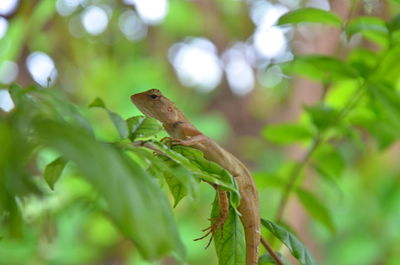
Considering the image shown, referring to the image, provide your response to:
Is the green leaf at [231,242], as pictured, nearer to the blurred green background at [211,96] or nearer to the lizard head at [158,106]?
the lizard head at [158,106]

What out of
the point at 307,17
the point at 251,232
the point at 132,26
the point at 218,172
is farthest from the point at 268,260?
the point at 132,26

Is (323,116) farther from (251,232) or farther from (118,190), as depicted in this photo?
(118,190)

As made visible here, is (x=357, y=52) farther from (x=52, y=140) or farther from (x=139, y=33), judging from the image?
(x=139, y=33)

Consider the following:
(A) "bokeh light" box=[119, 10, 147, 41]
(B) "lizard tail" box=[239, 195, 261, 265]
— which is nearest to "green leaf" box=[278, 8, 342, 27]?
(B) "lizard tail" box=[239, 195, 261, 265]

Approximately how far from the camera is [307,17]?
43.5 inches

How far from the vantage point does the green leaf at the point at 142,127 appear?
2.70 feet

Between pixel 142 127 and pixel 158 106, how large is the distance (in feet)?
1.43

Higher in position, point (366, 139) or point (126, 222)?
point (126, 222)

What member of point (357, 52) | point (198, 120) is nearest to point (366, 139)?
point (198, 120)

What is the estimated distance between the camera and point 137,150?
0.67 metres

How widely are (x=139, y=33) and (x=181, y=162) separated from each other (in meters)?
3.18

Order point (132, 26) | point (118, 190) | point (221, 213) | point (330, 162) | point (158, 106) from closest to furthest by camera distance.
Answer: point (118, 190), point (221, 213), point (158, 106), point (330, 162), point (132, 26)

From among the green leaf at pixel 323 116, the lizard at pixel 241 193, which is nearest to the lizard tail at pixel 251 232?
the lizard at pixel 241 193

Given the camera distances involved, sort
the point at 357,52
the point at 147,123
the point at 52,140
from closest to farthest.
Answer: the point at 52,140, the point at 147,123, the point at 357,52
